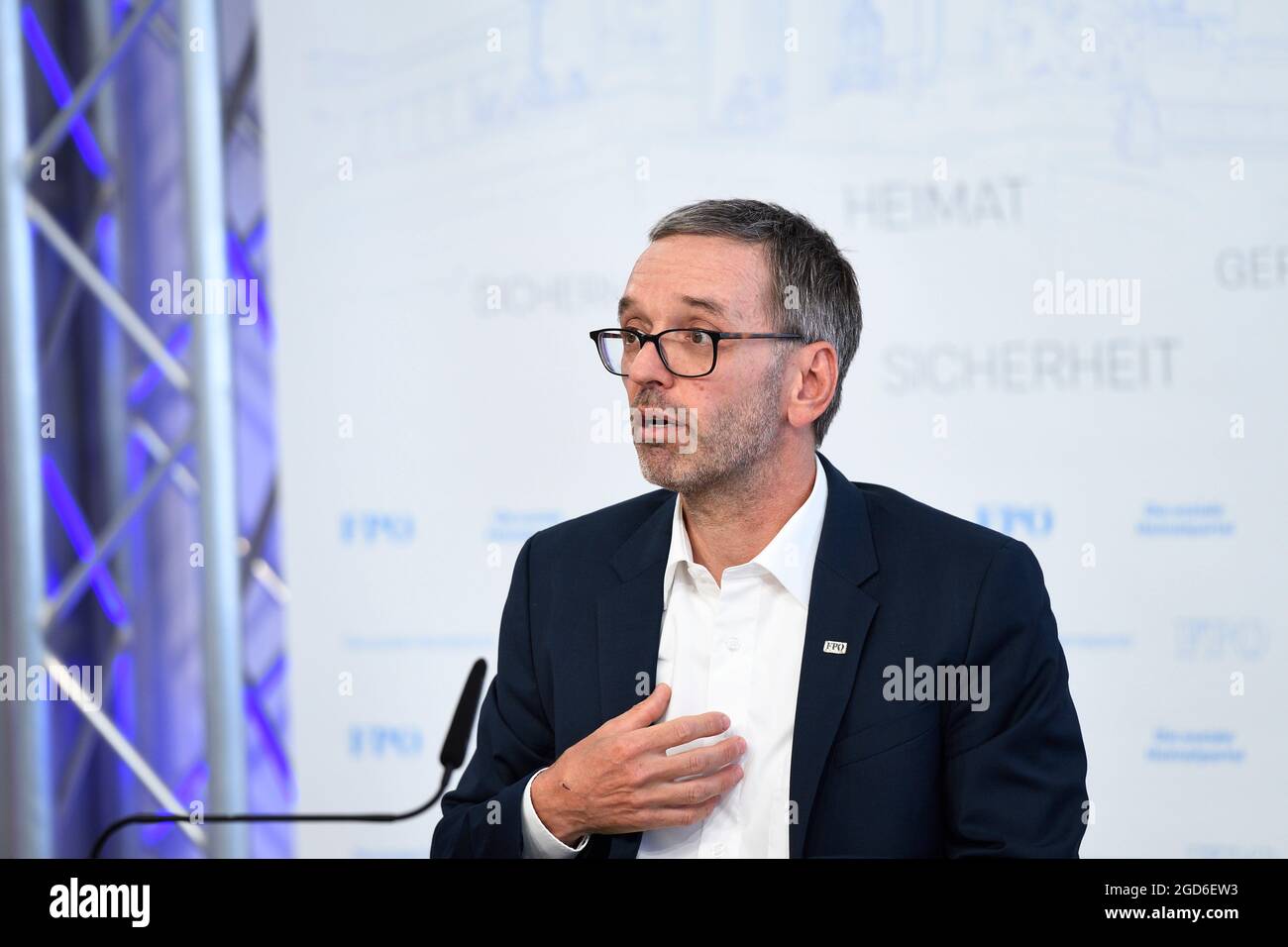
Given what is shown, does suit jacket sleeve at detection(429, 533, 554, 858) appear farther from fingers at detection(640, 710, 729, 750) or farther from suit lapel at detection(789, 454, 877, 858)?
suit lapel at detection(789, 454, 877, 858)

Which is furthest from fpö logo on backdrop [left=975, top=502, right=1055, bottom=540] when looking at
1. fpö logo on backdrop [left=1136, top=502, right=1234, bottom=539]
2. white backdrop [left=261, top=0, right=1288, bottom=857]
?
fpö logo on backdrop [left=1136, top=502, right=1234, bottom=539]

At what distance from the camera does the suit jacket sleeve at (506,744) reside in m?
1.81

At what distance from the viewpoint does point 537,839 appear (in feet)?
5.84

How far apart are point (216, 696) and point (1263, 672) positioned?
2.56 meters

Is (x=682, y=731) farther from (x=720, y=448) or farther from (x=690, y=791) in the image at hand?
(x=720, y=448)

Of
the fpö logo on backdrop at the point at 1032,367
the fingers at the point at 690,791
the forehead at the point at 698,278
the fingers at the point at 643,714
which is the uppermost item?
the forehead at the point at 698,278

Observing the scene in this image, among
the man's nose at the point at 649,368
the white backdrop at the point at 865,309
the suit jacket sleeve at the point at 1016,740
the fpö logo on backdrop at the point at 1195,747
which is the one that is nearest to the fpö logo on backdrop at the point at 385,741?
the white backdrop at the point at 865,309

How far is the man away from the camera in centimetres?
174

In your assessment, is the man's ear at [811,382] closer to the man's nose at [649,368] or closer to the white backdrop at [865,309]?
the man's nose at [649,368]

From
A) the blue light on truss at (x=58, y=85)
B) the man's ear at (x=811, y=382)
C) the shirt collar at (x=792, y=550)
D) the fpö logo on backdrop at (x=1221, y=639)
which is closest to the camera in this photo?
the shirt collar at (x=792, y=550)

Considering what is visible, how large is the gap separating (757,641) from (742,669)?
51 millimetres
